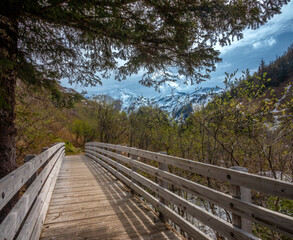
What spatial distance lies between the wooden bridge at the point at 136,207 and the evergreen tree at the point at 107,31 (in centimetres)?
170

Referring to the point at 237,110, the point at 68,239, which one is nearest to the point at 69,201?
the point at 68,239

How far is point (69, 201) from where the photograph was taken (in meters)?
4.33

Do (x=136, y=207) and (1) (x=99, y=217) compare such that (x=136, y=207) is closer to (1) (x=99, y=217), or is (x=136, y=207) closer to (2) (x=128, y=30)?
(1) (x=99, y=217)

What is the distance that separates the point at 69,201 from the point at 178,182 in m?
2.85

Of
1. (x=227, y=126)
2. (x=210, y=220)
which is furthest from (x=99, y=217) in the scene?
(x=227, y=126)

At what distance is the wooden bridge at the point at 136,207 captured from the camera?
165 cm

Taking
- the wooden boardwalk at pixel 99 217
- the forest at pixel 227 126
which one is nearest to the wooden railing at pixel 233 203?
the wooden boardwalk at pixel 99 217

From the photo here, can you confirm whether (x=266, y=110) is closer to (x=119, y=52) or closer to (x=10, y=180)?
(x=119, y=52)

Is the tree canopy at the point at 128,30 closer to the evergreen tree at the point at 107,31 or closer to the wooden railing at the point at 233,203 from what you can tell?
the evergreen tree at the point at 107,31

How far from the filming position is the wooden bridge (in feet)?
5.42

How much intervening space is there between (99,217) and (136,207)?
0.80m

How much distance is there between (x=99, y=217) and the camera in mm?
3494

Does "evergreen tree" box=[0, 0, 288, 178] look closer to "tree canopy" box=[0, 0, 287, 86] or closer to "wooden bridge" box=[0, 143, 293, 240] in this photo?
"tree canopy" box=[0, 0, 287, 86]

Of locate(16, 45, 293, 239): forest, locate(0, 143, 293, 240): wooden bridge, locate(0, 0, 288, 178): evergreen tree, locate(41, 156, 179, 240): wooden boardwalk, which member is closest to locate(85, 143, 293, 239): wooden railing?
locate(0, 143, 293, 240): wooden bridge
